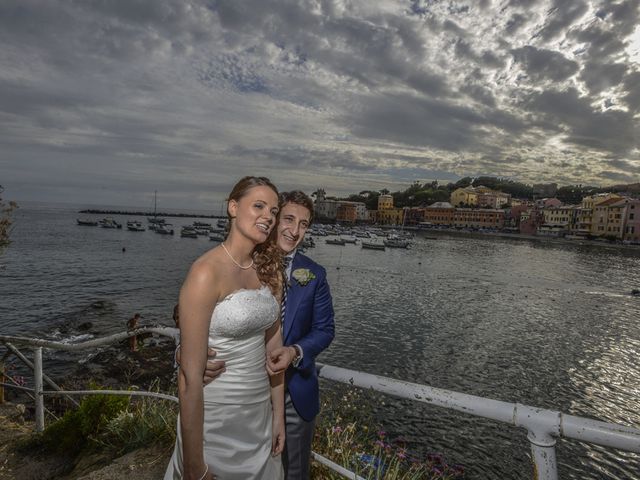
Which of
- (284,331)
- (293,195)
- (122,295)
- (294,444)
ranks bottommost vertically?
(122,295)

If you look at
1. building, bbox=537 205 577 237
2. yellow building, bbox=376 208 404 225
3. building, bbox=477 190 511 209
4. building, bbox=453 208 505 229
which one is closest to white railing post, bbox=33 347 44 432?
building, bbox=537 205 577 237

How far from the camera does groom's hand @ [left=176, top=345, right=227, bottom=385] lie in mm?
1854

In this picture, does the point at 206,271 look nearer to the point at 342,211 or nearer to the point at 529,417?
the point at 529,417

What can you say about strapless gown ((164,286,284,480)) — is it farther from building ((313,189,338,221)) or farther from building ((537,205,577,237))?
building ((313,189,338,221))

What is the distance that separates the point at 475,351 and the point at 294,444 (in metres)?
18.6

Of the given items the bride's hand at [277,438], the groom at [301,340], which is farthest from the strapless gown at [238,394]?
the groom at [301,340]

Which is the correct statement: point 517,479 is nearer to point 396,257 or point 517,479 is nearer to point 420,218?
point 396,257

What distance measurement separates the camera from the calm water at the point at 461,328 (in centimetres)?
1169

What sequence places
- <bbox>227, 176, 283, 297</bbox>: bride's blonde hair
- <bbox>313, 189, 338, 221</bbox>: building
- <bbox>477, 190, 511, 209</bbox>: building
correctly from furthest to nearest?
<bbox>477, 190, 511, 209</bbox>: building
<bbox>313, 189, 338, 221</bbox>: building
<bbox>227, 176, 283, 297</bbox>: bride's blonde hair

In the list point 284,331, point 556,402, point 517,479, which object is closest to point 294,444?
point 284,331

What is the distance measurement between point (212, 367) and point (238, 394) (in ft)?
0.89

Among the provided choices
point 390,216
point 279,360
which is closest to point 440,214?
point 390,216

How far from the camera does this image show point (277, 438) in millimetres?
2225

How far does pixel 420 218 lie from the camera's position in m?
148
